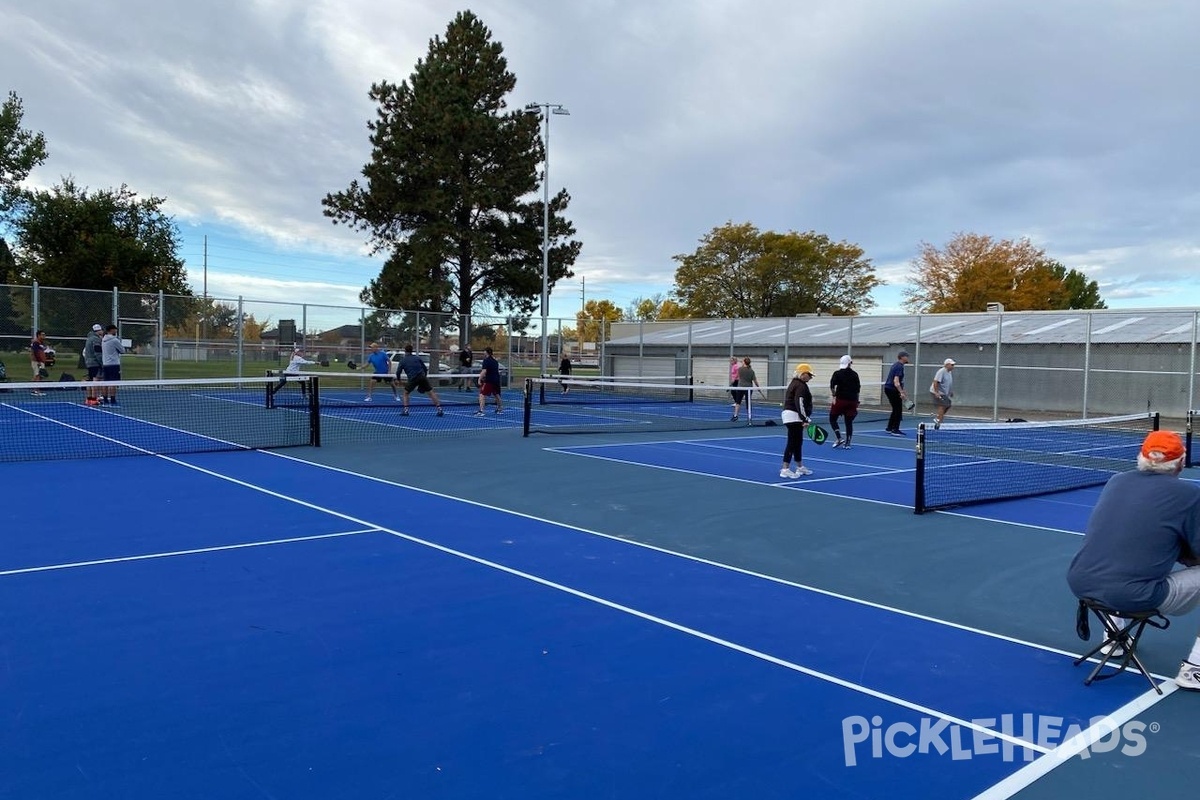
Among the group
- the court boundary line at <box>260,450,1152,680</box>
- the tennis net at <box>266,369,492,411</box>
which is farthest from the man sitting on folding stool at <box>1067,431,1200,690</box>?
the tennis net at <box>266,369,492,411</box>

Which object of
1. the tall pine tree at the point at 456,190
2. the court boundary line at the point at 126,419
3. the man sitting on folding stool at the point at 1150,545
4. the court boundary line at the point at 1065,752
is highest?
the tall pine tree at the point at 456,190

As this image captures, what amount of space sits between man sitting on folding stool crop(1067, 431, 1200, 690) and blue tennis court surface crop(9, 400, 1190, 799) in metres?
0.53

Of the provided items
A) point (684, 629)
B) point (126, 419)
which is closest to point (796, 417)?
point (684, 629)

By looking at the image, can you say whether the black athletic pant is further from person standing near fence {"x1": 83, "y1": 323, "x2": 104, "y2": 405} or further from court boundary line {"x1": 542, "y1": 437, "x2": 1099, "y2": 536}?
person standing near fence {"x1": 83, "y1": 323, "x2": 104, "y2": 405}

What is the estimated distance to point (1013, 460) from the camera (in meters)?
14.6

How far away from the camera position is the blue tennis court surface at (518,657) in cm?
352

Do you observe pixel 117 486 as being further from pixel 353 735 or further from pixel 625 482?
pixel 353 735

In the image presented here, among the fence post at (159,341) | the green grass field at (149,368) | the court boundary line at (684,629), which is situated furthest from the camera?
the fence post at (159,341)

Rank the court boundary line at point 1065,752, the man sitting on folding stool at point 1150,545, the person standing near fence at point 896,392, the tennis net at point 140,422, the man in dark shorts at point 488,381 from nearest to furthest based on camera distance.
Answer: the court boundary line at point 1065,752 < the man sitting on folding stool at point 1150,545 < the tennis net at point 140,422 < the person standing near fence at point 896,392 < the man in dark shorts at point 488,381

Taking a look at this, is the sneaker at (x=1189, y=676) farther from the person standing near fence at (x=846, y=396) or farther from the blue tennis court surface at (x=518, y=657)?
the person standing near fence at (x=846, y=396)

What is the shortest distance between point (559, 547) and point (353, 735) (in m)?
3.67

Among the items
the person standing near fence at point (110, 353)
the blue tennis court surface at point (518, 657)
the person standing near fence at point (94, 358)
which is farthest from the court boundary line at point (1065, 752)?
the person standing near fence at point (94, 358)

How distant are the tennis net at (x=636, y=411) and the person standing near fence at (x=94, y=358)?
10751 millimetres

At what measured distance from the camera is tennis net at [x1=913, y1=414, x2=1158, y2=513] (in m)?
10.4
